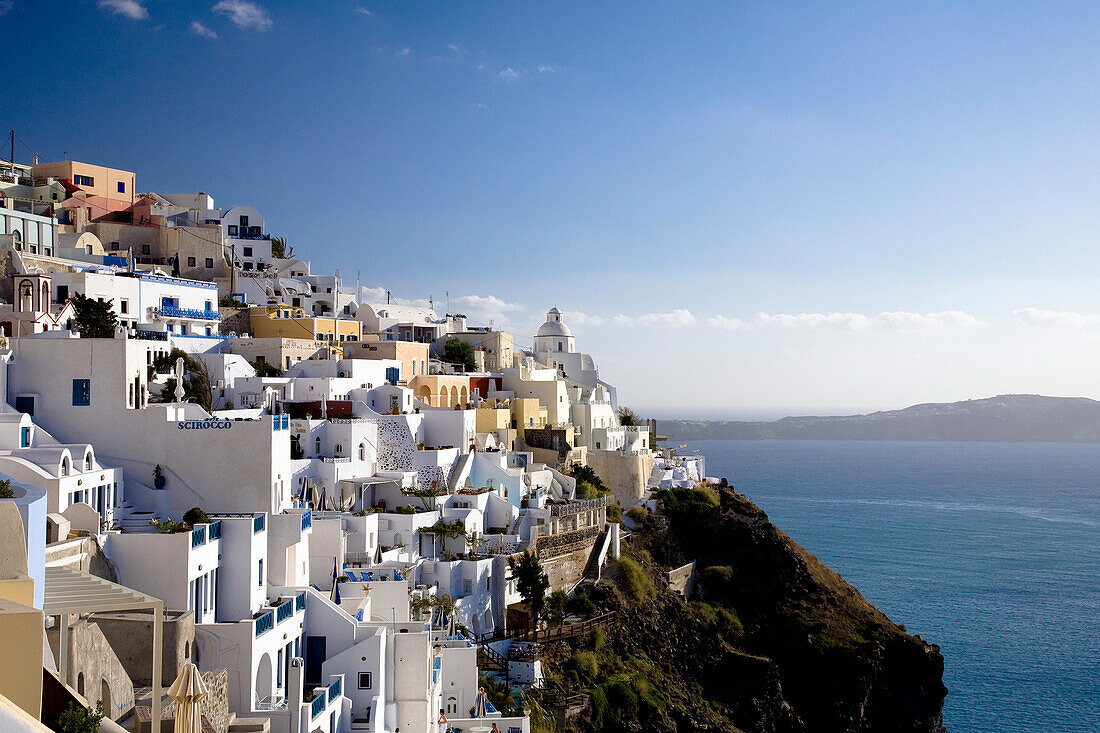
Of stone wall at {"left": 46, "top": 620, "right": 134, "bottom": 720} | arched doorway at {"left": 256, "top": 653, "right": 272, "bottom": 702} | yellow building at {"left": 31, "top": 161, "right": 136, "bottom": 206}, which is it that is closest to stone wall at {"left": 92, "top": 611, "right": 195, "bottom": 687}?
stone wall at {"left": 46, "top": 620, "right": 134, "bottom": 720}

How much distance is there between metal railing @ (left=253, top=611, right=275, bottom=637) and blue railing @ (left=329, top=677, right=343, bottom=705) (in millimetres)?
1574

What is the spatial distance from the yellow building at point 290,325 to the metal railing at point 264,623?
22255 millimetres

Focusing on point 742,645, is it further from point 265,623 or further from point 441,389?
point 265,623

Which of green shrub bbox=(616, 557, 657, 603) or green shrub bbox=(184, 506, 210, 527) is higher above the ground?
green shrub bbox=(184, 506, 210, 527)

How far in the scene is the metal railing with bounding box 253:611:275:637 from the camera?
650 inches

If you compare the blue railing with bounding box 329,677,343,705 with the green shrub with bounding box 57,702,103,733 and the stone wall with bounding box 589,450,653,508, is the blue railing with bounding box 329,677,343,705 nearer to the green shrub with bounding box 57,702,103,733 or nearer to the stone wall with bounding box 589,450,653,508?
the green shrub with bounding box 57,702,103,733

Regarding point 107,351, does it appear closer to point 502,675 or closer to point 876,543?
point 502,675

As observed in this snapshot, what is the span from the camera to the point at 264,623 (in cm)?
1692

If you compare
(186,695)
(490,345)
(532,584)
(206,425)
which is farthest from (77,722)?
(490,345)

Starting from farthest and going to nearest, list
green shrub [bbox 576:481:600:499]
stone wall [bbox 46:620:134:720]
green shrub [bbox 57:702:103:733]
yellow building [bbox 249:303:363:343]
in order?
yellow building [bbox 249:303:363:343]
green shrub [bbox 576:481:600:499]
stone wall [bbox 46:620:134:720]
green shrub [bbox 57:702:103:733]

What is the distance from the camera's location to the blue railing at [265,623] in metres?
16.6

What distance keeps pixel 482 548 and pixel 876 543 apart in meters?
56.6

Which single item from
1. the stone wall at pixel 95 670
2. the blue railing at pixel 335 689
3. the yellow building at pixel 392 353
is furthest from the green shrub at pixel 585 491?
the stone wall at pixel 95 670

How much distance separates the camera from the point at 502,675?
26391 millimetres
